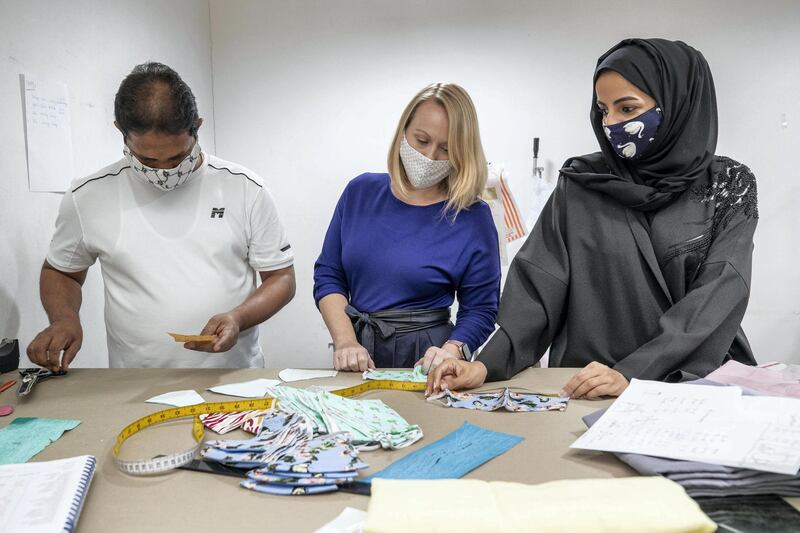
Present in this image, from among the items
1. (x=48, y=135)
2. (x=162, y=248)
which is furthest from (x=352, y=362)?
(x=48, y=135)

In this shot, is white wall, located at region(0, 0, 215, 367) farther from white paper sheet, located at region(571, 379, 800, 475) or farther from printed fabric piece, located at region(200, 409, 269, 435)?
white paper sheet, located at region(571, 379, 800, 475)

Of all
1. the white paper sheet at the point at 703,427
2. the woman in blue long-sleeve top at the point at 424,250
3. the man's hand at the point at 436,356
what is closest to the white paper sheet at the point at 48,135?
the woman in blue long-sleeve top at the point at 424,250

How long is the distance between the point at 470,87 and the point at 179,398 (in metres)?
3.28

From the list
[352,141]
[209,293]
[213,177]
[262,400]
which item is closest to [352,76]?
[352,141]

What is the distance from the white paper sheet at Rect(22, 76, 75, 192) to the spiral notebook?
173 cm

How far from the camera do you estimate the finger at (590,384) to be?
1.55 metres

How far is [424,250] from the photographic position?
2234 millimetres

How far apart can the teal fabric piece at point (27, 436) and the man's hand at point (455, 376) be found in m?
0.87

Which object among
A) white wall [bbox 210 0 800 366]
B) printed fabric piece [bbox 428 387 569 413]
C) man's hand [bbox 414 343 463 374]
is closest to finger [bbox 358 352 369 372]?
man's hand [bbox 414 343 463 374]

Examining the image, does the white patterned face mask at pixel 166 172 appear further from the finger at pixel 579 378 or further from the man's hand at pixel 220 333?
the finger at pixel 579 378

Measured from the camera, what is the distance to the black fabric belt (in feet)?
7.32

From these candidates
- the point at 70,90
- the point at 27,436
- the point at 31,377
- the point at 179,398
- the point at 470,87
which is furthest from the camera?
the point at 470,87

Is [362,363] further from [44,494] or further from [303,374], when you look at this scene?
[44,494]

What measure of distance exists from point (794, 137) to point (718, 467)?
3791 mm
